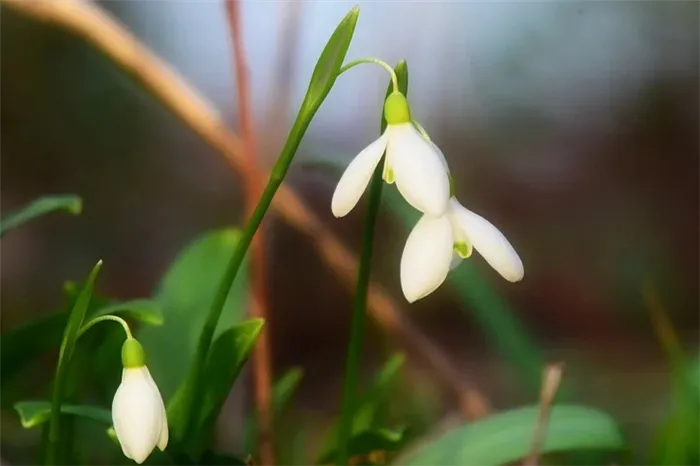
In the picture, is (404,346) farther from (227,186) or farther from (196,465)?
(196,465)

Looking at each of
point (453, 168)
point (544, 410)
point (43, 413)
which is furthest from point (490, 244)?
point (453, 168)

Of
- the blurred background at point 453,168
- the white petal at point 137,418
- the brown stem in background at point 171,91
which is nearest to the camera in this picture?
the white petal at point 137,418

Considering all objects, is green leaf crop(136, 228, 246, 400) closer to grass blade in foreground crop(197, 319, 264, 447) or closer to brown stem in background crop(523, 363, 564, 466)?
grass blade in foreground crop(197, 319, 264, 447)

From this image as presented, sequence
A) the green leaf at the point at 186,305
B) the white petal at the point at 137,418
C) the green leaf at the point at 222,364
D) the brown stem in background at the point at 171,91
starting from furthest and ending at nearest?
the brown stem in background at the point at 171,91 → the green leaf at the point at 186,305 → the green leaf at the point at 222,364 → the white petal at the point at 137,418

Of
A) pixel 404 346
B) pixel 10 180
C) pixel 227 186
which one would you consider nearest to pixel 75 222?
pixel 10 180

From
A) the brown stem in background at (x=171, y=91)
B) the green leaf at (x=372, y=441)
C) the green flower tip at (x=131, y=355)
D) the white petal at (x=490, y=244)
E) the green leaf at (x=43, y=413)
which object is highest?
the brown stem in background at (x=171, y=91)

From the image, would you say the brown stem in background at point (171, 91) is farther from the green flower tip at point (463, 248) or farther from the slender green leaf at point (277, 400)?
the green flower tip at point (463, 248)

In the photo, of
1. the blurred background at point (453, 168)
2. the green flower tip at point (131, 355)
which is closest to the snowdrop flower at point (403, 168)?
the green flower tip at point (131, 355)
